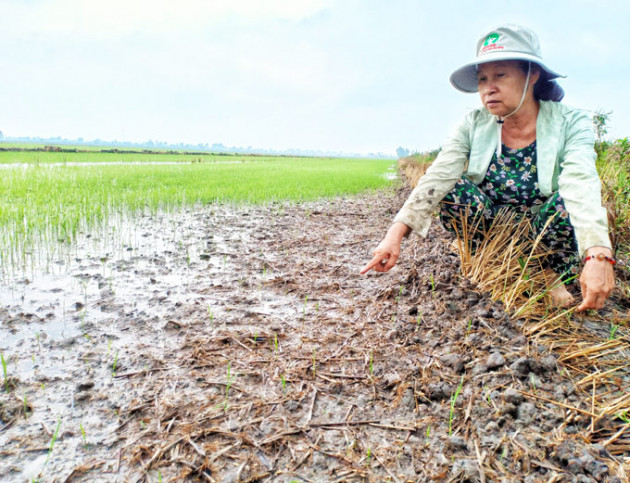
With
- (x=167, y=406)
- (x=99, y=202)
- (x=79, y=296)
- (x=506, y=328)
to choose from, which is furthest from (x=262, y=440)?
(x=99, y=202)

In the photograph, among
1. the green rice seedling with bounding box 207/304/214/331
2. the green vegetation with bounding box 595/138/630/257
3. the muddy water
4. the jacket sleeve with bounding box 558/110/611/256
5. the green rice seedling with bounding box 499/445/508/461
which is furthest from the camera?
the green vegetation with bounding box 595/138/630/257

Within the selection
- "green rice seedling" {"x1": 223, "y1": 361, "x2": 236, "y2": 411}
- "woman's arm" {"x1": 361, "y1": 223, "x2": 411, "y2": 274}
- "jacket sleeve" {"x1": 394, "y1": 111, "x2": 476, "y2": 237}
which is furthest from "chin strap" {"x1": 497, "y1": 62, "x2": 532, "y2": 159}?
"green rice seedling" {"x1": 223, "y1": 361, "x2": 236, "y2": 411}

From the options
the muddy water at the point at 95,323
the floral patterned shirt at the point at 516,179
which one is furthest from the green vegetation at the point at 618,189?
the muddy water at the point at 95,323

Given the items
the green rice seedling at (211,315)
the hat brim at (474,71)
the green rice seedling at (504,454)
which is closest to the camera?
the green rice seedling at (504,454)

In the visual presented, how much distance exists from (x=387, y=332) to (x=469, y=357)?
1.38 ft

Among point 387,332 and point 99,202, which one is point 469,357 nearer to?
point 387,332

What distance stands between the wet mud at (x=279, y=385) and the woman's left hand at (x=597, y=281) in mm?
267

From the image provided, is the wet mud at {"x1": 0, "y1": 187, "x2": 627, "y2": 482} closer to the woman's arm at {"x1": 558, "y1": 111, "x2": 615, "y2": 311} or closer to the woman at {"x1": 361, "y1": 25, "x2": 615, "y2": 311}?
the woman's arm at {"x1": 558, "y1": 111, "x2": 615, "y2": 311}

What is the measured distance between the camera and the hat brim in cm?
177

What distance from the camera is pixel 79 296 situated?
237 centimetres

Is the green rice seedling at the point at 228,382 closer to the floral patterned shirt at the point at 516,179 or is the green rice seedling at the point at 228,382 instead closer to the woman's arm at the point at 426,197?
the woman's arm at the point at 426,197

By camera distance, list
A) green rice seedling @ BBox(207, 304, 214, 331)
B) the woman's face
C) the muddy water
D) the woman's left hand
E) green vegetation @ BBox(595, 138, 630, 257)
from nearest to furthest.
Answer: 1. the muddy water
2. the woman's left hand
3. the woman's face
4. green rice seedling @ BBox(207, 304, 214, 331)
5. green vegetation @ BBox(595, 138, 630, 257)

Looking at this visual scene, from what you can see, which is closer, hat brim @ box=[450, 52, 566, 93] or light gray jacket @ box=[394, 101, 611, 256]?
light gray jacket @ box=[394, 101, 611, 256]

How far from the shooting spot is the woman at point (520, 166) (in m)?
1.63
